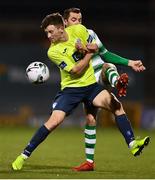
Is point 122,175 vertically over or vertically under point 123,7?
over

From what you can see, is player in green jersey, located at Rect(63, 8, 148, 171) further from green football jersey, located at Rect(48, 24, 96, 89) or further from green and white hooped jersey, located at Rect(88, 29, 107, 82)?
green football jersey, located at Rect(48, 24, 96, 89)

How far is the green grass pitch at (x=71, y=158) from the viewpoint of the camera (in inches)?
333

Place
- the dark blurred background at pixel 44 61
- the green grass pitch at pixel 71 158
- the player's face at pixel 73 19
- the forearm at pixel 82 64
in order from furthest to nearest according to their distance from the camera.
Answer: the dark blurred background at pixel 44 61, the player's face at pixel 73 19, the forearm at pixel 82 64, the green grass pitch at pixel 71 158

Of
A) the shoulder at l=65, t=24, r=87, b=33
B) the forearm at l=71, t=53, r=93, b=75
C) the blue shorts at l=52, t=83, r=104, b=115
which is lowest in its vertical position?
the blue shorts at l=52, t=83, r=104, b=115

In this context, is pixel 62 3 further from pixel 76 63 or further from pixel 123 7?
pixel 76 63

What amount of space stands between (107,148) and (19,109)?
647 cm

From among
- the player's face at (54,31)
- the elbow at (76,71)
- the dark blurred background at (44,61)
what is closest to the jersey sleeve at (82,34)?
the player's face at (54,31)

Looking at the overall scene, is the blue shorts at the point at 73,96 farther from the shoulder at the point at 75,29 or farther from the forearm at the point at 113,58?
the shoulder at the point at 75,29

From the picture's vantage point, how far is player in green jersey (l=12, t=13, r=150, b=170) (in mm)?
8656

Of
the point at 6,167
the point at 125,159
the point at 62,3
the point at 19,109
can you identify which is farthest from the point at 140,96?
the point at 6,167

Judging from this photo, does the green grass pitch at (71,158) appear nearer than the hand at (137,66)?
Yes

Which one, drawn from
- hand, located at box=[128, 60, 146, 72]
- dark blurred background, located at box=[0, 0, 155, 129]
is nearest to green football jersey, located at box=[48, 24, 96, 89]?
hand, located at box=[128, 60, 146, 72]

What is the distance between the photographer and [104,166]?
9.50 metres

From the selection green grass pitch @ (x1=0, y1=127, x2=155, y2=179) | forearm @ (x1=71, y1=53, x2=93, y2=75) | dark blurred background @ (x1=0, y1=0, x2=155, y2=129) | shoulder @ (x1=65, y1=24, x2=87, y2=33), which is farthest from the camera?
dark blurred background @ (x1=0, y1=0, x2=155, y2=129)
